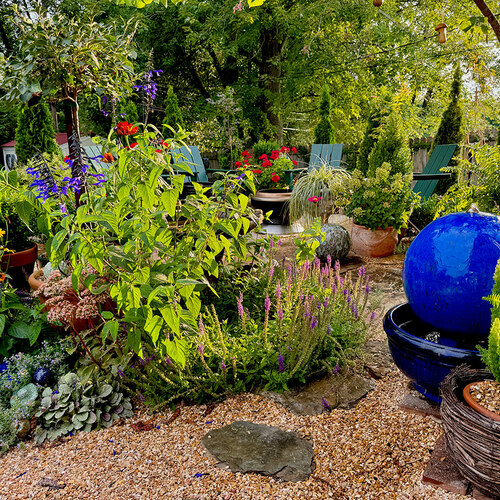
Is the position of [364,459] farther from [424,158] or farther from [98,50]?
[424,158]

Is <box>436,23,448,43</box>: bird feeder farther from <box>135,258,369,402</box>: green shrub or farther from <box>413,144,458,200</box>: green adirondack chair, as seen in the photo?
<box>413,144,458,200</box>: green adirondack chair

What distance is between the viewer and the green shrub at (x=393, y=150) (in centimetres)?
534

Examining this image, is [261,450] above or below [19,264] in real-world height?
below

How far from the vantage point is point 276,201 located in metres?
6.84

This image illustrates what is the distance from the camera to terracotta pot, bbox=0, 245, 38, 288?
3523 millimetres

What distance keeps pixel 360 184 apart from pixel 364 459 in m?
3.72

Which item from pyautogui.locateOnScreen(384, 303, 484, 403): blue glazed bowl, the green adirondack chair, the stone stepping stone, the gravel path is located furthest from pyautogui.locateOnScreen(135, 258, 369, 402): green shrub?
the green adirondack chair

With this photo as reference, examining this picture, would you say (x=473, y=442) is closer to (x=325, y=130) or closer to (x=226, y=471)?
(x=226, y=471)

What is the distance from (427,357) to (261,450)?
78 cm

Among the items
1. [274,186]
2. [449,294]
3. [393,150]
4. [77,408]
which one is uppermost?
[393,150]

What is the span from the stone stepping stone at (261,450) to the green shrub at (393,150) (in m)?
4.06

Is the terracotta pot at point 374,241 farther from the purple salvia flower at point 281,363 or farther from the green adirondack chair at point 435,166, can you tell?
the purple salvia flower at point 281,363

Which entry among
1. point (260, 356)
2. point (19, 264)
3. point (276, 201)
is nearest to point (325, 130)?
point (276, 201)

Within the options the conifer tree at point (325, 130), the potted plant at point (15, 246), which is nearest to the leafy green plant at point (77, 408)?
the potted plant at point (15, 246)
